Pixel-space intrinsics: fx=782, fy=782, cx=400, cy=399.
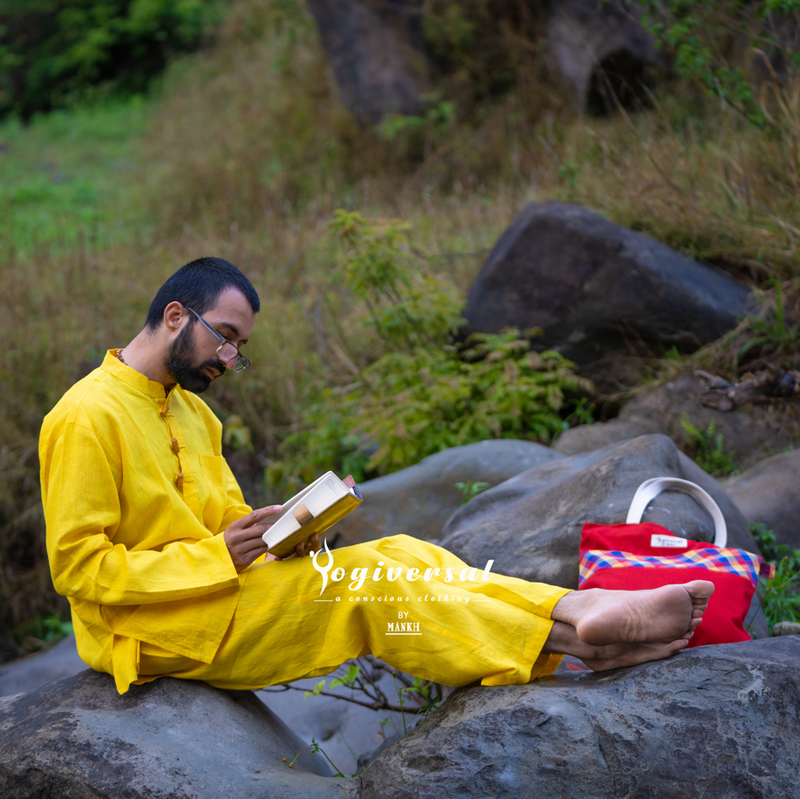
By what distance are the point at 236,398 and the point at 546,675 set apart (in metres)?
4.18

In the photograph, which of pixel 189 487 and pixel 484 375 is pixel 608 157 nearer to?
pixel 484 375

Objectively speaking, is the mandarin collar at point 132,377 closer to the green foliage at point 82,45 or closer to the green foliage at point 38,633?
the green foliage at point 38,633

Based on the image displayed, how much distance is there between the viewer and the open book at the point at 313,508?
2145 mm

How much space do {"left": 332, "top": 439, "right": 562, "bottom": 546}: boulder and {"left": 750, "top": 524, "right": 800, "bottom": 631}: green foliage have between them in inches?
42.6

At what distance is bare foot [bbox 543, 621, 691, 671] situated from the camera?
83.6 inches

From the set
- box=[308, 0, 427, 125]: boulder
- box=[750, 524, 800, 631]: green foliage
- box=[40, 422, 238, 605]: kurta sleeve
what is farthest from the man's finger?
box=[308, 0, 427, 125]: boulder

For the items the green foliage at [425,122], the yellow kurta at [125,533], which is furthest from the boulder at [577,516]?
the green foliage at [425,122]

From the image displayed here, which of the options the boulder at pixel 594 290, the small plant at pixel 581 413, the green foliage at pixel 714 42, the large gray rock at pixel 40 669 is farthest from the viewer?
the green foliage at pixel 714 42

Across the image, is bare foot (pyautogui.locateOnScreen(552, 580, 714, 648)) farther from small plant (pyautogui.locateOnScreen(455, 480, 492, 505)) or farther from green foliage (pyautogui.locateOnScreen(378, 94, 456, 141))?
green foliage (pyautogui.locateOnScreen(378, 94, 456, 141))

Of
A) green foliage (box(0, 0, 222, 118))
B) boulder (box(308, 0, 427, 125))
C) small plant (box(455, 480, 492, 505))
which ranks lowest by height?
small plant (box(455, 480, 492, 505))

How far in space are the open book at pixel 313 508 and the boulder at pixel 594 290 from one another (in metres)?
3.32

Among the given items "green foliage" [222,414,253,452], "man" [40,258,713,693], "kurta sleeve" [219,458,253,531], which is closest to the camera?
"man" [40,258,713,693]

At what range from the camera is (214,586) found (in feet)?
7.48

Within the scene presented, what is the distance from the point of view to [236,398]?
6.03 metres
